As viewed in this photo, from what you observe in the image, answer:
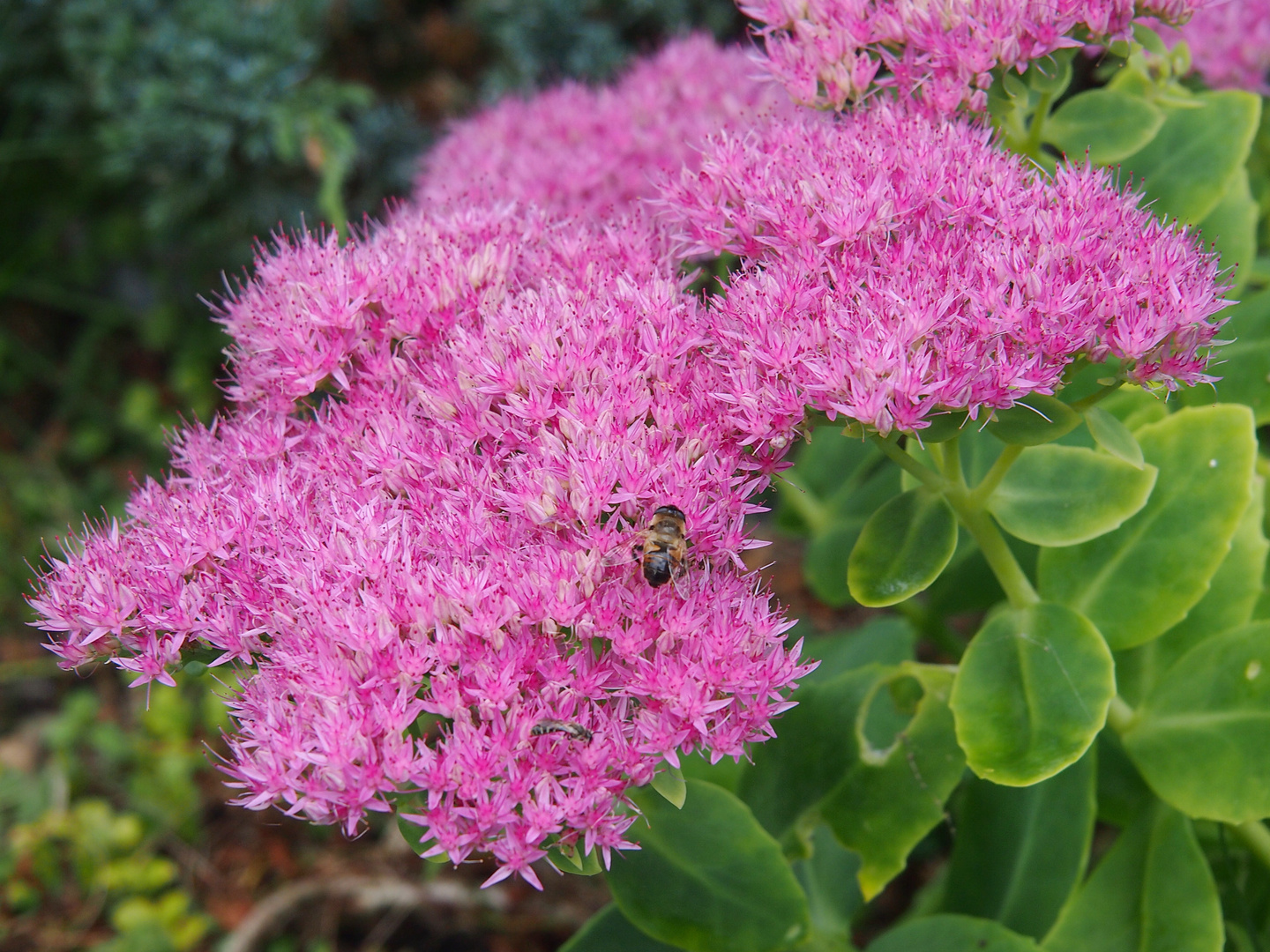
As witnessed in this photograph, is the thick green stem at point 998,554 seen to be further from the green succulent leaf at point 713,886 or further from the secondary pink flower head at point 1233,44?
the secondary pink flower head at point 1233,44

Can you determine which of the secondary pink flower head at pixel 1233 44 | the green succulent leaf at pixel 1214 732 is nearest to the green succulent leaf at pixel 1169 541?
the green succulent leaf at pixel 1214 732

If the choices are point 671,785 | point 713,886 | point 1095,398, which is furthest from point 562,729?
point 1095,398

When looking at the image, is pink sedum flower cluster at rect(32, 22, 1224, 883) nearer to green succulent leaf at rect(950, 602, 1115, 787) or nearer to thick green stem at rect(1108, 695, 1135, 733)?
green succulent leaf at rect(950, 602, 1115, 787)

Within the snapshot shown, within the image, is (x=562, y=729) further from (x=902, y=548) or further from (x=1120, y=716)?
(x=1120, y=716)

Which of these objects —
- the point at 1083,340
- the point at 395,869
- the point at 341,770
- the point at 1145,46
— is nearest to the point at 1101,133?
the point at 1145,46

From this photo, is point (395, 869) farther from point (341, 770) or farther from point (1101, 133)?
point (1101, 133)

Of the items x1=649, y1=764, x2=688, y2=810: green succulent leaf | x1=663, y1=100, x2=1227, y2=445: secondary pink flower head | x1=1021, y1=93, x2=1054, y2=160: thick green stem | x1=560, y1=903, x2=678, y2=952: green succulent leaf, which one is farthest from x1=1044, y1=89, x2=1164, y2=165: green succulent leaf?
x1=560, y1=903, x2=678, y2=952: green succulent leaf

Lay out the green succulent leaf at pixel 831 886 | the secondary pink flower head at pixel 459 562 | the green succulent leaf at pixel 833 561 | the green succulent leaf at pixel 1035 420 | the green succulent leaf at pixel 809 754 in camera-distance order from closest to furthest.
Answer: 1. the secondary pink flower head at pixel 459 562
2. the green succulent leaf at pixel 1035 420
3. the green succulent leaf at pixel 809 754
4. the green succulent leaf at pixel 831 886
5. the green succulent leaf at pixel 833 561
